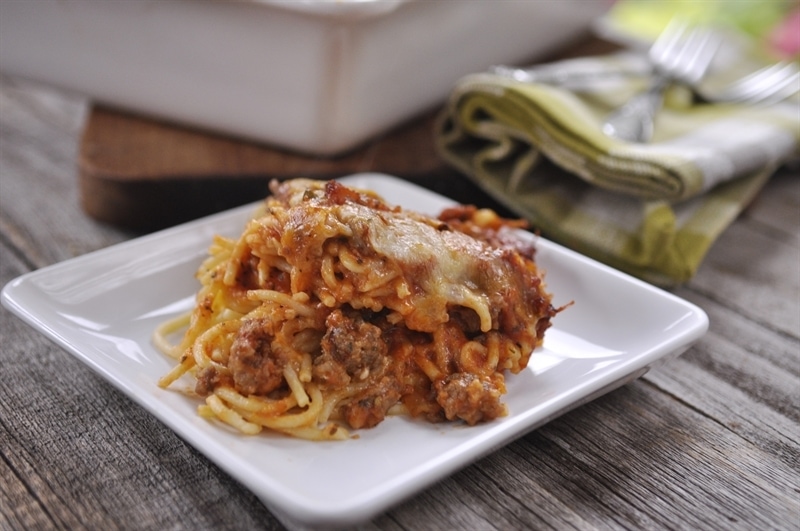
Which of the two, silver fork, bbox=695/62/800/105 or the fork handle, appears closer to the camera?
the fork handle

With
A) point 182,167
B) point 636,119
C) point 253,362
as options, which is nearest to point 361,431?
point 253,362

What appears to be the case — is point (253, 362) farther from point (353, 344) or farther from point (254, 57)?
point (254, 57)

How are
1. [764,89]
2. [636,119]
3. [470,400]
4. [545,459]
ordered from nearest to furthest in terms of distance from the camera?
[470,400] → [545,459] → [636,119] → [764,89]

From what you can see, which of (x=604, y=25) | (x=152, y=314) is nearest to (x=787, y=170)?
(x=604, y=25)

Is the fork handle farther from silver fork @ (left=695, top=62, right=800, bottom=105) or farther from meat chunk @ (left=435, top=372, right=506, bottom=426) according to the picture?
meat chunk @ (left=435, top=372, right=506, bottom=426)

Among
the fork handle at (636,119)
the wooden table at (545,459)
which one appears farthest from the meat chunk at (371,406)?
the fork handle at (636,119)

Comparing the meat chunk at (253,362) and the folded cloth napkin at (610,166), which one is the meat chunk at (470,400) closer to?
the meat chunk at (253,362)

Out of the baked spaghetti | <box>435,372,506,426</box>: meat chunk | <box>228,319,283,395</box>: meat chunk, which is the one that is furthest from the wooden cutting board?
<box>435,372,506,426</box>: meat chunk

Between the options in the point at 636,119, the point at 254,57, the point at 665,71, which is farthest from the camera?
the point at 665,71
